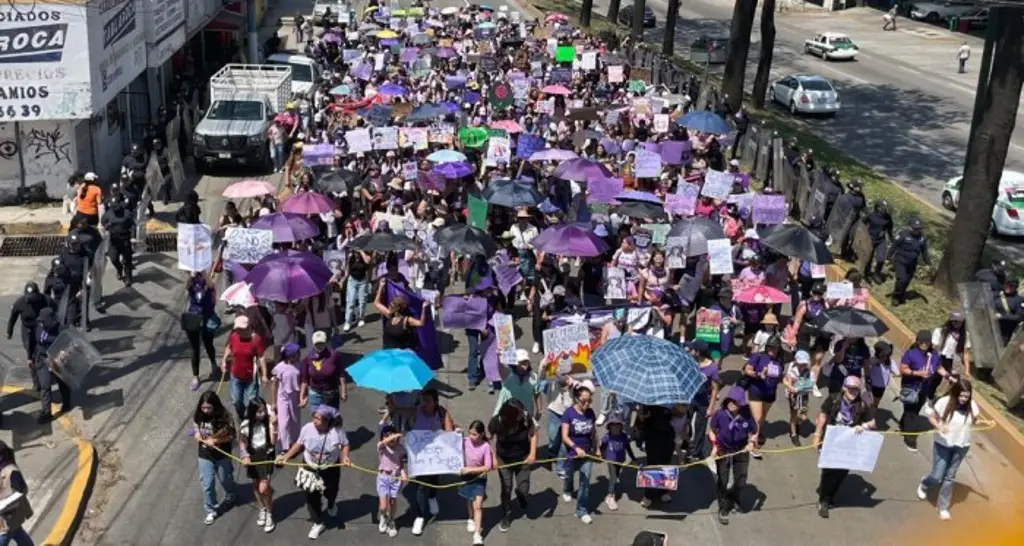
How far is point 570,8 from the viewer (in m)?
67.5

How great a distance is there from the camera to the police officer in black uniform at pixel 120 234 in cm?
1831

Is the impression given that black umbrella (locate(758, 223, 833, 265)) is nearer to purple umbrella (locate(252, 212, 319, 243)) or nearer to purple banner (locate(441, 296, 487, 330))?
purple banner (locate(441, 296, 487, 330))

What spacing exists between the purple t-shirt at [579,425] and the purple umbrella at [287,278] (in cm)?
407

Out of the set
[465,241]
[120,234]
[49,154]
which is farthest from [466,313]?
[49,154]

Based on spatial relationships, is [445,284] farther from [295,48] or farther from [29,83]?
[295,48]

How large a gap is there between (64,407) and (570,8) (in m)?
56.9

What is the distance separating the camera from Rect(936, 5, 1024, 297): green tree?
1875 cm

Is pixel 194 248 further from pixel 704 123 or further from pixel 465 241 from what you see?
pixel 704 123

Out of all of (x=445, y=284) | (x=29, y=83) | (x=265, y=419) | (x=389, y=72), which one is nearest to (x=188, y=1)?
(x=389, y=72)

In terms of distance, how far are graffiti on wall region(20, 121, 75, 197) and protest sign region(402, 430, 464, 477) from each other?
1531 cm

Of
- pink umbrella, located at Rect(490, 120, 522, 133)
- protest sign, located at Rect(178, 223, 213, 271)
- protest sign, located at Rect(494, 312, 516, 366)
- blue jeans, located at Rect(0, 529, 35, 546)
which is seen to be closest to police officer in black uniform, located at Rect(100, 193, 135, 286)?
protest sign, located at Rect(178, 223, 213, 271)

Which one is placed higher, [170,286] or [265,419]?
[265,419]

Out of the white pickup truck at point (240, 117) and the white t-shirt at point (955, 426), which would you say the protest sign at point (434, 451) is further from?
the white pickup truck at point (240, 117)

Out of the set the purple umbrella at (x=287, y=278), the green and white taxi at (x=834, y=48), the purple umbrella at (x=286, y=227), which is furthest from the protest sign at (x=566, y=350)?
the green and white taxi at (x=834, y=48)
